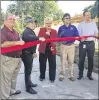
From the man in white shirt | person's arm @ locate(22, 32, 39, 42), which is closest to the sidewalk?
the man in white shirt

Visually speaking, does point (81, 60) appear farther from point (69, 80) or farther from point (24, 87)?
point (24, 87)

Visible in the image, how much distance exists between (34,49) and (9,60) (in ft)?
1.76

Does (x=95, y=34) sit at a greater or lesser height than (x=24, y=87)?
greater

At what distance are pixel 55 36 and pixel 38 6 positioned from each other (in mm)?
8813

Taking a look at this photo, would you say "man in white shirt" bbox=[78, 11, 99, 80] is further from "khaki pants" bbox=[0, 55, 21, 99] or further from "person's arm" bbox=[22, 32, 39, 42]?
"khaki pants" bbox=[0, 55, 21, 99]

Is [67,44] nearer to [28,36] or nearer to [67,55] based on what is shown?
[67,55]

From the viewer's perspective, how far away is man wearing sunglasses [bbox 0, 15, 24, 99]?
3.49m

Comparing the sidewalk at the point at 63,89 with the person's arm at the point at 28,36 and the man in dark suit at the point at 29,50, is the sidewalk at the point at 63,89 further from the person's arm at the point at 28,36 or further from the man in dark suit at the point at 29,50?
the person's arm at the point at 28,36

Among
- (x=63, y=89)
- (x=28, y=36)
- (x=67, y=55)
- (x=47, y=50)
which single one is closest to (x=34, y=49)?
(x=28, y=36)

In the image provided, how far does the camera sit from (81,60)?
5.86 metres

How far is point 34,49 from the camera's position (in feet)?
14.1

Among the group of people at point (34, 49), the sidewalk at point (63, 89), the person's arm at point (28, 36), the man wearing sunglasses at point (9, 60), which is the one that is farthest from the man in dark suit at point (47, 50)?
the man wearing sunglasses at point (9, 60)

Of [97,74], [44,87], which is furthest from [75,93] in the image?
[97,74]

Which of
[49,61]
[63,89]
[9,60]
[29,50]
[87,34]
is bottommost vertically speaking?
[63,89]
